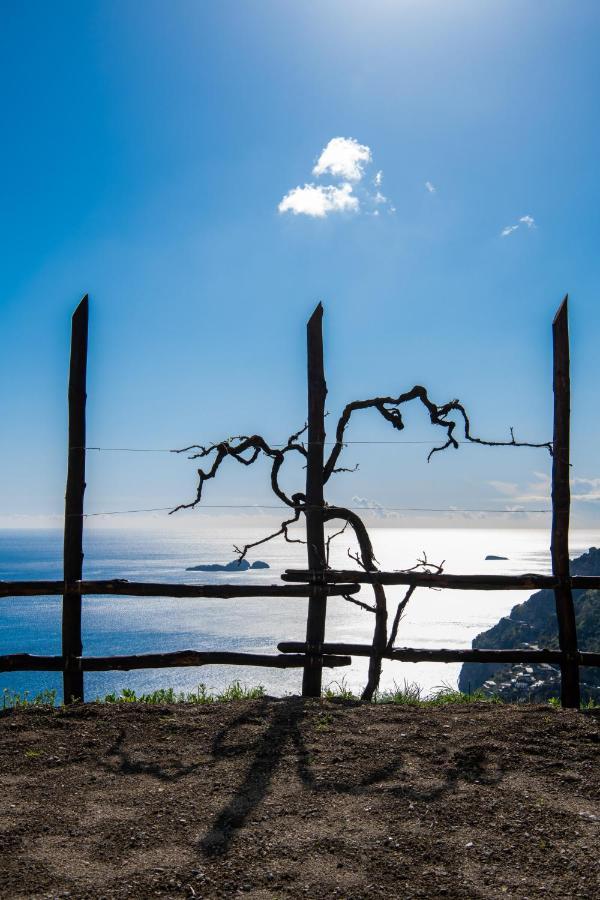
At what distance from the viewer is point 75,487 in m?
8.33

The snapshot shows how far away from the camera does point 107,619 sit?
93.9 m

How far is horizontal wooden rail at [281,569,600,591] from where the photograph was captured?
7434 millimetres

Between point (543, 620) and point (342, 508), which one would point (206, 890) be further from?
point (543, 620)

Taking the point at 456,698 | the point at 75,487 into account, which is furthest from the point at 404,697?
the point at 75,487

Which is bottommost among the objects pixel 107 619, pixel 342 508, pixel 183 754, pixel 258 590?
pixel 107 619

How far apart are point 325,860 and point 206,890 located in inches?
25.9

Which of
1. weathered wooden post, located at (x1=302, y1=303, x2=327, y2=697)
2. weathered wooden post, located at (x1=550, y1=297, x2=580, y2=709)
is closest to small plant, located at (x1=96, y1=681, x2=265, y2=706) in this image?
weathered wooden post, located at (x1=302, y1=303, x2=327, y2=697)

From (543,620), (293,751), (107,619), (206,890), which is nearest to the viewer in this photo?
(206,890)

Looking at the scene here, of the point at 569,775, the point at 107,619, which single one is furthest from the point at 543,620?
the point at 569,775

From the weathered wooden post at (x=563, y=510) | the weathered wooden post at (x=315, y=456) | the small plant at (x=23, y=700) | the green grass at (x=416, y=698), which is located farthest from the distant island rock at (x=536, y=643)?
the small plant at (x=23, y=700)

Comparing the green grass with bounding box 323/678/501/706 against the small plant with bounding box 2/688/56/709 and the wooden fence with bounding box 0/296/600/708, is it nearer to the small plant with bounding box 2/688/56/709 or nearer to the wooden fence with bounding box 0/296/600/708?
the wooden fence with bounding box 0/296/600/708

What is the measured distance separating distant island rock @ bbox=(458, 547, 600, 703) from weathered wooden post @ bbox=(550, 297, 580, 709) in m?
20.2

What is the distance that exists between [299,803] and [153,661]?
367 cm

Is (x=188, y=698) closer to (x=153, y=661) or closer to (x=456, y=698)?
(x=153, y=661)
